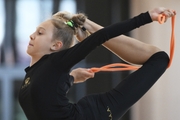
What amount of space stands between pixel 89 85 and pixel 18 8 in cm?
73

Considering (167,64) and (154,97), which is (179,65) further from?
(167,64)

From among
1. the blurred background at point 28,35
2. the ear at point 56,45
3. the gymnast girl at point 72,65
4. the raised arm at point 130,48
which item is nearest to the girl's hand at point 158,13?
the gymnast girl at point 72,65

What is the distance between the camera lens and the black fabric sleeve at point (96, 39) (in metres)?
1.05

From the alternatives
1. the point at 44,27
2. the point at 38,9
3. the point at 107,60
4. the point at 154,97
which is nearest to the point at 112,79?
the point at 107,60

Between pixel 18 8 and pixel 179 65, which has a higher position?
pixel 18 8

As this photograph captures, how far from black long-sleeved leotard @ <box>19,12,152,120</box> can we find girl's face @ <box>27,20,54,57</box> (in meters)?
0.07

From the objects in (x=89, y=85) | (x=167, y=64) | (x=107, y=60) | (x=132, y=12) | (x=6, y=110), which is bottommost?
(x=6, y=110)

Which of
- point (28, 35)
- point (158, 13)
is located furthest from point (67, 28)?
point (28, 35)

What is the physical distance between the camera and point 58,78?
3.57 feet

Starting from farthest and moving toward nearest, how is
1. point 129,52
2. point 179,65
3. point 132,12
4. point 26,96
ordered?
point 132,12 → point 179,65 → point 129,52 → point 26,96

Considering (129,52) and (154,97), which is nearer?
(129,52)

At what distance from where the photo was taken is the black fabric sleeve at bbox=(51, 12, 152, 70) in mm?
1052

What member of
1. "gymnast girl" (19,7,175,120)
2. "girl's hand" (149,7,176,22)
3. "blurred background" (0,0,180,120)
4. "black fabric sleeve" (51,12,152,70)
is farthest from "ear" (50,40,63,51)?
"blurred background" (0,0,180,120)

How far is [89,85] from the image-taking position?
8.52ft
